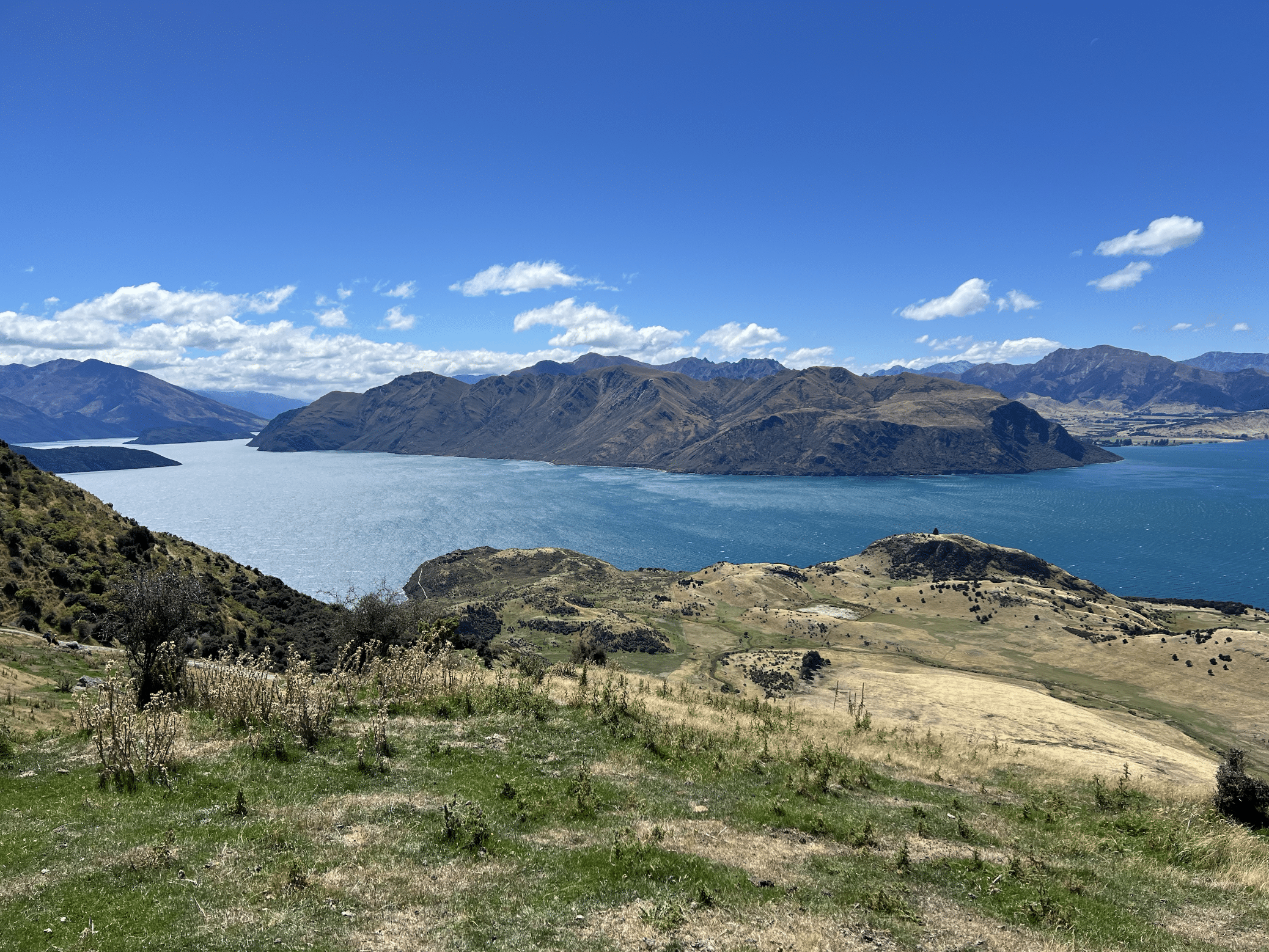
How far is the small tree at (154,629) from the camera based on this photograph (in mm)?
23391

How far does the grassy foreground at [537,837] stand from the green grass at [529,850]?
0.07 metres

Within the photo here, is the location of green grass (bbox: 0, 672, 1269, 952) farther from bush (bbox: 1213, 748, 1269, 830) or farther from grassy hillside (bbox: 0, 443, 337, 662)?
grassy hillside (bbox: 0, 443, 337, 662)

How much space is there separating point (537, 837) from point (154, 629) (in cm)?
1936

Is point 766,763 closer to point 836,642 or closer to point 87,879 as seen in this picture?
point 87,879

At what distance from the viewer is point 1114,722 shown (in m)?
91.9

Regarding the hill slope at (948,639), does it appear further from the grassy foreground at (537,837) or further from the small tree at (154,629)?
the grassy foreground at (537,837)

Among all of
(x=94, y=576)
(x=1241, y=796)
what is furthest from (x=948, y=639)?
(x=94, y=576)

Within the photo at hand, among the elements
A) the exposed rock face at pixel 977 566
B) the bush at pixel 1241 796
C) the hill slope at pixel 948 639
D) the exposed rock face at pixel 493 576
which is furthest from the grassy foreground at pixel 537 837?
the exposed rock face at pixel 977 566

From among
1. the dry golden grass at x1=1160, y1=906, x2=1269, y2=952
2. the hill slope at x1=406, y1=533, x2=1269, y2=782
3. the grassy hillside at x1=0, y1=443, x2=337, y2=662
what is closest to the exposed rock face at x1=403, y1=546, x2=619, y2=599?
the hill slope at x1=406, y1=533, x2=1269, y2=782

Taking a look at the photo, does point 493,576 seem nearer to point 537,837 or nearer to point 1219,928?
point 537,837

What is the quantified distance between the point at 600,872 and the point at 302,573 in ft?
701

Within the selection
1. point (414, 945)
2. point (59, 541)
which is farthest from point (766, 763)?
point (59, 541)

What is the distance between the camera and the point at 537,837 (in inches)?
588

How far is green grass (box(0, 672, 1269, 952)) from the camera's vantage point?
1112cm
